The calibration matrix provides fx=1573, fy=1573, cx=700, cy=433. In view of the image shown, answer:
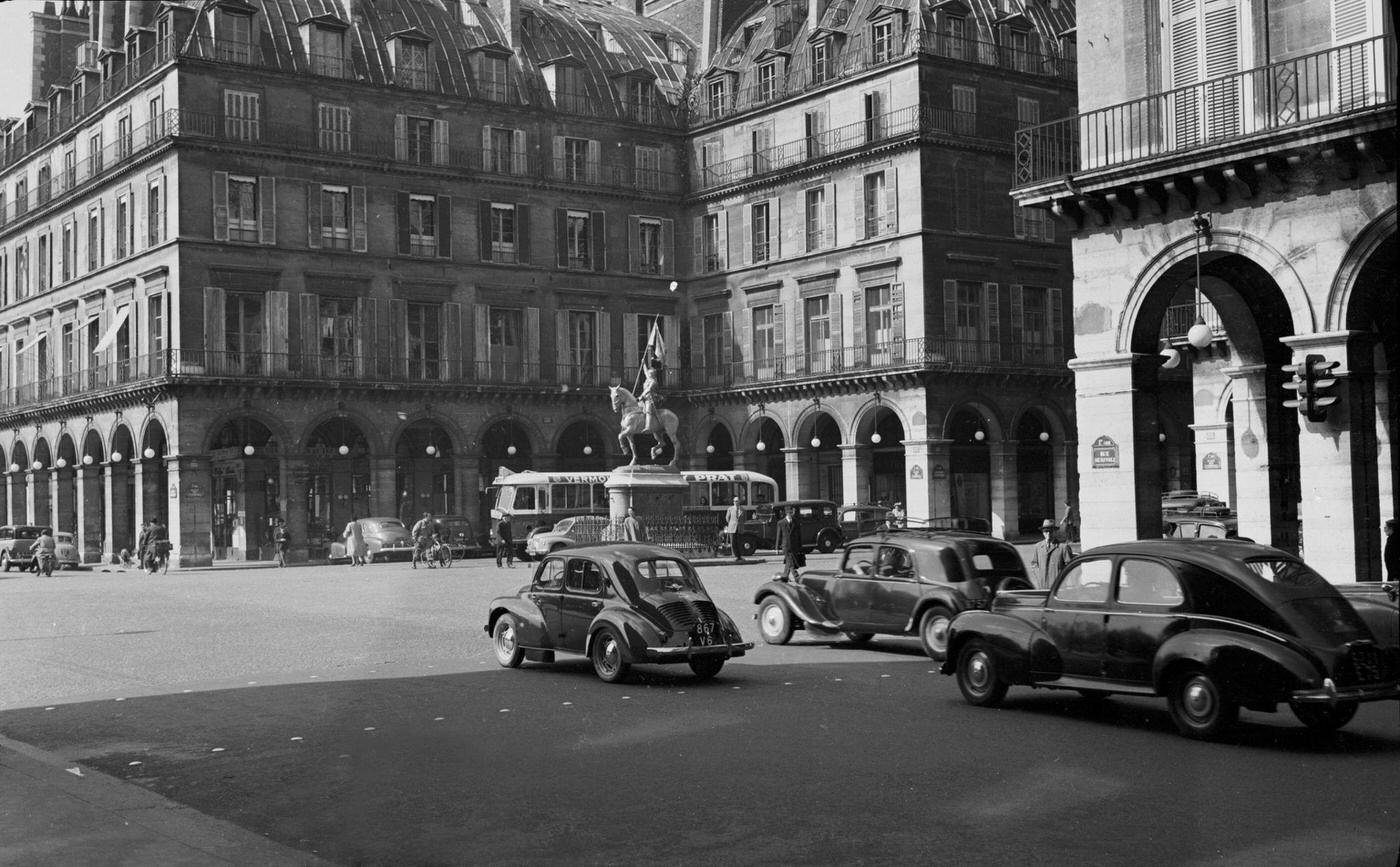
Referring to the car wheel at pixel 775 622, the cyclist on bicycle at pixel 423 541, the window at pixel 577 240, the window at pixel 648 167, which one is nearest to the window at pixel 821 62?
the window at pixel 648 167

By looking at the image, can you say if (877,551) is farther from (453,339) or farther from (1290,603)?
(453,339)

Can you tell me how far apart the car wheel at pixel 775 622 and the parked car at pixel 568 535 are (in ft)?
70.4

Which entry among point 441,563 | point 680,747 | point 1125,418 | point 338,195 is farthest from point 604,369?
point 680,747

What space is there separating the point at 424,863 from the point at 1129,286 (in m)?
16.9

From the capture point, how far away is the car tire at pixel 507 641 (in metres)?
18.1

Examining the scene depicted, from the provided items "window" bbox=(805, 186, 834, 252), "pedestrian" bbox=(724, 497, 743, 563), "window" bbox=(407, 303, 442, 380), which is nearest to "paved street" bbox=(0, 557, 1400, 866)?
"pedestrian" bbox=(724, 497, 743, 563)

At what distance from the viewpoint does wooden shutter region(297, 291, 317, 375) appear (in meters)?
53.9

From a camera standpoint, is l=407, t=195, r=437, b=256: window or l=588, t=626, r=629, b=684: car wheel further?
l=407, t=195, r=437, b=256: window

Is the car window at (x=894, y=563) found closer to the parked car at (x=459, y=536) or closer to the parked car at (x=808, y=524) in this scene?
the parked car at (x=808, y=524)

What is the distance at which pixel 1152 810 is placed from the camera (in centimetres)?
994

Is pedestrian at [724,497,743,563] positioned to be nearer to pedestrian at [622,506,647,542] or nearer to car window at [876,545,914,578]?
pedestrian at [622,506,647,542]

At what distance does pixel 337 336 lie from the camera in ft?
180

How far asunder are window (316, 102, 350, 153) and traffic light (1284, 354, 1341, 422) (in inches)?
1611

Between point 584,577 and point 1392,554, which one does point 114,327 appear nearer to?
point 584,577
